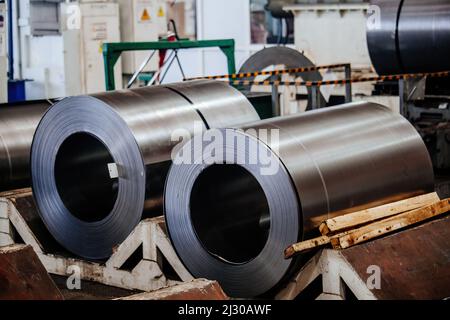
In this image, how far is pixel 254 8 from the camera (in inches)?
473

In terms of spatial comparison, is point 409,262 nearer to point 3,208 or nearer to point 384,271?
point 384,271

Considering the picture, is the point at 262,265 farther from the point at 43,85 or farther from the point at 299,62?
the point at 43,85

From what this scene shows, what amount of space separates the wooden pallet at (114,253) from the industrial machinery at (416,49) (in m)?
3.32

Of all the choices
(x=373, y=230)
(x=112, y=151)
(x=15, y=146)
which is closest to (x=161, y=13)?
(x=15, y=146)

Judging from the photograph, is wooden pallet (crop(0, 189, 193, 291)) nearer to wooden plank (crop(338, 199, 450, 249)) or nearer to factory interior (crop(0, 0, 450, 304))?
factory interior (crop(0, 0, 450, 304))

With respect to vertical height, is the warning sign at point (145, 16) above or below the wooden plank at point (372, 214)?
above

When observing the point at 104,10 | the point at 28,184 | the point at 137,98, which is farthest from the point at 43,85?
the point at 137,98

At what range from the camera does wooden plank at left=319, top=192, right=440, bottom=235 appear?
3.45 metres

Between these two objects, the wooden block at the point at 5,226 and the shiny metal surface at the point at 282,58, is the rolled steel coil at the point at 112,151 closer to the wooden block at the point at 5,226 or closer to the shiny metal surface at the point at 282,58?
the wooden block at the point at 5,226

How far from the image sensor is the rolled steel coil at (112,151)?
420cm

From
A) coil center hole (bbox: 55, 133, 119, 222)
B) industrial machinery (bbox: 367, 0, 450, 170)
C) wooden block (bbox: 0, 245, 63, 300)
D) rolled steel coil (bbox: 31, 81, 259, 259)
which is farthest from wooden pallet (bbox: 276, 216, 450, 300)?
industrial machinery (bbox: 367, 0, 450, 170)

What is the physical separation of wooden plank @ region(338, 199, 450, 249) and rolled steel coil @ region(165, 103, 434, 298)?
6.2 inches

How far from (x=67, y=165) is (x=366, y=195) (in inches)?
74.5

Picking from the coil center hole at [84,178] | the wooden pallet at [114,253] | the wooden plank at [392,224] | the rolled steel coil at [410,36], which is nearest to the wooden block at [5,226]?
the wooden pallet at [114,253]
